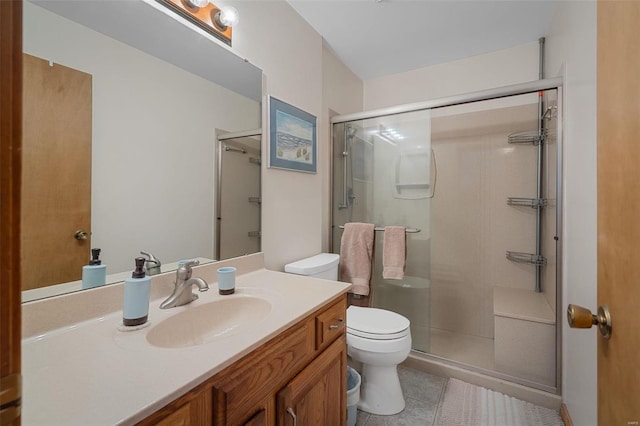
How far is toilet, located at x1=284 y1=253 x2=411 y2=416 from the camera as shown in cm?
150

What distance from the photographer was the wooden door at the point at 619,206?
19.6 inches

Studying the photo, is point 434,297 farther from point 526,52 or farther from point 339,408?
point 526,52

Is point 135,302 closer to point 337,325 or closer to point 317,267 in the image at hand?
point 337,325

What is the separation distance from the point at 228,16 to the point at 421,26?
4.57ft

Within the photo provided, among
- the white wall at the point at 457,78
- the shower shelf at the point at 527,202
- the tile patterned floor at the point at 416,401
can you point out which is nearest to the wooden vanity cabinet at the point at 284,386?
the tile patterned floor at the point at 416,401

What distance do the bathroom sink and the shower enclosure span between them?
131cm

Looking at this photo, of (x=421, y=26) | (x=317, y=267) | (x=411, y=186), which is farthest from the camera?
(x=411, y=186)

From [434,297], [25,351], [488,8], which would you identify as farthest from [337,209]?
[25,351]

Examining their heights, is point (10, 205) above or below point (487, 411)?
above

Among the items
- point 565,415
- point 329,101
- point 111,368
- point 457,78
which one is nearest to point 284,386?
point 111,368

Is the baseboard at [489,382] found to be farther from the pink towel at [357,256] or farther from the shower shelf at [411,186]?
the shower shelf at [411,186]

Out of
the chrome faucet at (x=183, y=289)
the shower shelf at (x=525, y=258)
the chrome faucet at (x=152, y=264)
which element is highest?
the chrome faucet at (x=152, y=264)

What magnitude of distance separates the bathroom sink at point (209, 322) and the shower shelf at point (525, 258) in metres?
2.17

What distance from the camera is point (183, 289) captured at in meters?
1.01
